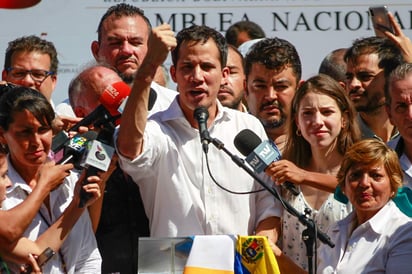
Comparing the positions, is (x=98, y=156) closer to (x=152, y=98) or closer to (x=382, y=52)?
(x=152, y=98)

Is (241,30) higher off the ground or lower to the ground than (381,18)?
lower

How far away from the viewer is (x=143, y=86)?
672 centimetres

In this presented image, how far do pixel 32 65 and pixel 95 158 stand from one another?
1945mm

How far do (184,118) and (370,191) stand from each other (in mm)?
1089

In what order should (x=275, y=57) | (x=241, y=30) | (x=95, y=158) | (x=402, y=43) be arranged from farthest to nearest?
(x=241, y=30) < (x=402, y=43) < (x=275, y=57) < (x=95, y=158)

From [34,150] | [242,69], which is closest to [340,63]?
[242,69]

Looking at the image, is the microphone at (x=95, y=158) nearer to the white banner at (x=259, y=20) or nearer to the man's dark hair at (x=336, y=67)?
the man's dark hair at (x=336, y=67)

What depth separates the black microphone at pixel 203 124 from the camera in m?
6.53

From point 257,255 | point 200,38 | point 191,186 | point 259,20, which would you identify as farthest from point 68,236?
point 259,20

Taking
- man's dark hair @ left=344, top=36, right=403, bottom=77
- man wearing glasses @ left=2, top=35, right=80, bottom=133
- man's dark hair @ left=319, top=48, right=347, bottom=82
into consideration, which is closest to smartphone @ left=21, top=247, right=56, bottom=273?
man wearing glasses @ left=2, top=35, right=80, bottom=133

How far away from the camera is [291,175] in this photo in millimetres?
6910

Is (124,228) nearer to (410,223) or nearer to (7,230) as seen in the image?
(7,230)

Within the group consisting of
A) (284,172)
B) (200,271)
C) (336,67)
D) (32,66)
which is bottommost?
(200,271)

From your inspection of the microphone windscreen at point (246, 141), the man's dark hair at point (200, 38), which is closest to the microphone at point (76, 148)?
the microphone windscreen at point (246, 141)
